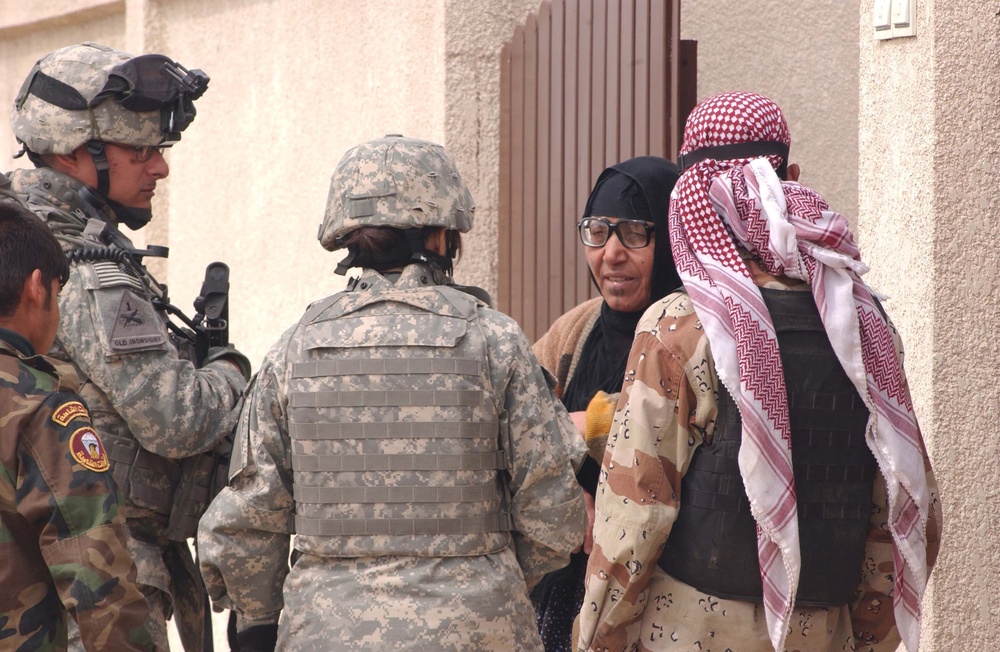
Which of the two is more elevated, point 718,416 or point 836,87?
point 836,87

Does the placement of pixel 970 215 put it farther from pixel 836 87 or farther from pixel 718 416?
pixel 836 87

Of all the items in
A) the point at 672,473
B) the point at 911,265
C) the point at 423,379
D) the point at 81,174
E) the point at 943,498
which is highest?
the point at 81,174

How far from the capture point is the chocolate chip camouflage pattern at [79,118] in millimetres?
3641

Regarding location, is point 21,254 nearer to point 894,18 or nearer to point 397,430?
point 397,430

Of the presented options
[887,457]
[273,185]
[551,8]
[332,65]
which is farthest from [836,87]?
[887,457]

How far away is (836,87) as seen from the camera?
6.28m

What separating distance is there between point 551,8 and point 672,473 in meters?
2.97

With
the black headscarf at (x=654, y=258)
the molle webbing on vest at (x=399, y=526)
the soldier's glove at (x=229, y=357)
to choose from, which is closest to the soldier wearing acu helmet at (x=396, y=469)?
the molle webbing on vest at (x=399, y=526)

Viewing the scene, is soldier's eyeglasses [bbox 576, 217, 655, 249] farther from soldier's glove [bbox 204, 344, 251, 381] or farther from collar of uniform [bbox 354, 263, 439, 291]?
soldier's glove [bbox 204, 344, 251, 381]

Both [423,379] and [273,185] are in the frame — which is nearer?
[423,379]

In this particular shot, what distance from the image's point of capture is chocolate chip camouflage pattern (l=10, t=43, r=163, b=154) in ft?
11.9

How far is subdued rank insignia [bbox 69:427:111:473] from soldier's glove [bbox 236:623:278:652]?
0.72 m

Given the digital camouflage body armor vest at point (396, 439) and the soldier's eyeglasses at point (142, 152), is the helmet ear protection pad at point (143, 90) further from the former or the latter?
the digital camouflage body armor vest at point (396, 439)

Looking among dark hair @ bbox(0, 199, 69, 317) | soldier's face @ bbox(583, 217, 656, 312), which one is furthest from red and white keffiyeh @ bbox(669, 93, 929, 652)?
dark hair @ bbox(0, 199, 69, 317)
